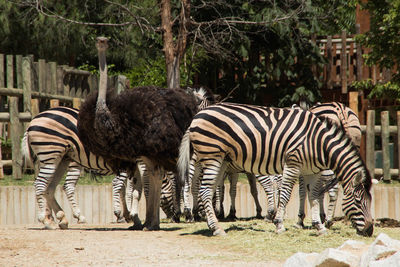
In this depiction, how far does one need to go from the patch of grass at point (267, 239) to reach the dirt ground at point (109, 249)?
0.19m

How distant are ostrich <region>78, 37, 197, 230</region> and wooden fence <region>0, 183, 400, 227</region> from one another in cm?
367

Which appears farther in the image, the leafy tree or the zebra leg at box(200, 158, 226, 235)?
the leafy tree

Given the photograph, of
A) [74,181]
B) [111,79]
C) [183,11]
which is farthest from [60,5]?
[74,181]

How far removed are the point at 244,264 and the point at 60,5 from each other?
1570cm

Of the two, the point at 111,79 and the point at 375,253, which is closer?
the point at 375,253

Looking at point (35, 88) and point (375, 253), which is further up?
point (35, 88)

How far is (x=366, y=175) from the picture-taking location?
396 inches

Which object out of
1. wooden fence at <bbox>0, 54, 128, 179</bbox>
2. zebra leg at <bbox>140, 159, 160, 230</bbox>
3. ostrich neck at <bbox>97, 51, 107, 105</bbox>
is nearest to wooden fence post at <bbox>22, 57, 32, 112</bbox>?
wooden fence at <bbox>0, 54, 128, 179</bbox>

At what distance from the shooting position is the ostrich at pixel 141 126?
10.8m

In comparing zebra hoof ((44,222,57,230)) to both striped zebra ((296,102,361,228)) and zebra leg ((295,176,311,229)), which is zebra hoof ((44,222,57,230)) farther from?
striped zebra ((296,102,361,228))

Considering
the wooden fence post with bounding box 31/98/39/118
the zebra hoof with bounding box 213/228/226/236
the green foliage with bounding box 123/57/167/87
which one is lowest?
the zebra hoof with bounding box 213/228/226/236

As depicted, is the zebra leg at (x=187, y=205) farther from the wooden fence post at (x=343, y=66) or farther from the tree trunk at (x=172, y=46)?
the wooden fence post at (x=343, y=66)

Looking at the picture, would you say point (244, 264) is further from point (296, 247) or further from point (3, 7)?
point (3, 7)

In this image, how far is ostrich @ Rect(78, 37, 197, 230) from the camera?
10797mm
